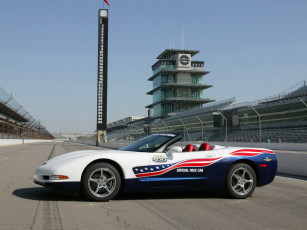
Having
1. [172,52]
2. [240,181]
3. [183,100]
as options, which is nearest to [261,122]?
[240,181]

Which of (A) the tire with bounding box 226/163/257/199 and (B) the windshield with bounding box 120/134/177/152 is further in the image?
(A) the tire with bounding box 226/163/257/199

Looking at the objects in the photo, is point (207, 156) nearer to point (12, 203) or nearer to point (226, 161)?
point (226, 161)

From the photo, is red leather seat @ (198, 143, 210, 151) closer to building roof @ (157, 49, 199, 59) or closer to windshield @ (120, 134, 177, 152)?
windshield @ (120, 134, 177, 152)

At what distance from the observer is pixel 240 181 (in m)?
6.60

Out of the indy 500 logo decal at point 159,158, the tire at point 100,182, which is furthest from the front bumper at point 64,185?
the indy 500 logo decal at point 159,158

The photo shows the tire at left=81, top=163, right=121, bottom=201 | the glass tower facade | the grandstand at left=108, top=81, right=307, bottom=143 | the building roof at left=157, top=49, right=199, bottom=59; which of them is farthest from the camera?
the building roof at left=157, top=49, right=199, bottom=59

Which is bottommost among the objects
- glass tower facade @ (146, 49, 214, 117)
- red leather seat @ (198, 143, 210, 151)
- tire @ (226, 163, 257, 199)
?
tire @ (226, 163, 257, 199)

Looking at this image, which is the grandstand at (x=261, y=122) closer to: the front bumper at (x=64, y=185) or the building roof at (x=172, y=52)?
the front bumper at (x=64, y=185)

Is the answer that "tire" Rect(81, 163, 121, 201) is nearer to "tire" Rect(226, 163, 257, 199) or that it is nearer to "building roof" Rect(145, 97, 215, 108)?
"tire" Rect(226, 163, 257, 199)

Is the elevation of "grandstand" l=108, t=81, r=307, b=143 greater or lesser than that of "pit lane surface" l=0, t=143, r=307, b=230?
greater

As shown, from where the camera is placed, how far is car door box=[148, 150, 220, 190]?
240 inches

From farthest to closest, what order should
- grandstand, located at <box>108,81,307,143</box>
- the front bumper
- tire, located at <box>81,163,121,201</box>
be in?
grandstand, located at <box>108,81,307,143</box> < tire, located at <box>81,163,121,201</box> < the front bumper

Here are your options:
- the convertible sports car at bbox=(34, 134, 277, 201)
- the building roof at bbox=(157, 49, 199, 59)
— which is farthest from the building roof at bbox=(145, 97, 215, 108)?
the convertible sports car at bbox=(34, 134, 277, 201)

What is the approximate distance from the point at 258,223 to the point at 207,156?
1909 mm
